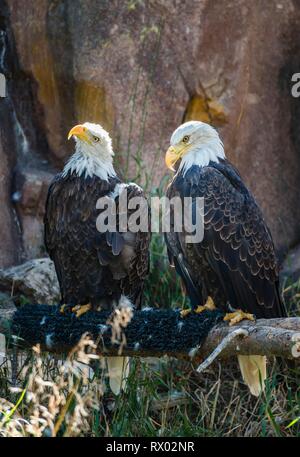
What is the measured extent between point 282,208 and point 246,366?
248 cm

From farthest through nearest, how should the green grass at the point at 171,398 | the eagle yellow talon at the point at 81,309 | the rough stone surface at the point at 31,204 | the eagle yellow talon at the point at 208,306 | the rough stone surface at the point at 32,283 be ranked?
the rough stone surface at the point at 31,204 < the rough stone surface at the point at 32,283 < the eagle yellow talon at the point at 81,309 < the eagle yellow talon at the point at 208,306 < the green grass at the point at 171,398

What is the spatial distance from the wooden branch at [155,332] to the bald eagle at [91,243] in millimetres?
284

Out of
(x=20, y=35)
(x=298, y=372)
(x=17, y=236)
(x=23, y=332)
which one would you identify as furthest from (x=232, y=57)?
(x=23, y=332)

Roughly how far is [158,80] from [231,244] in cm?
236

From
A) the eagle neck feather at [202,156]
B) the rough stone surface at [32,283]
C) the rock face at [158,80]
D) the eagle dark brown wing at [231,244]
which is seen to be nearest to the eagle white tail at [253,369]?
the eagle dark brown wing at [231,244]

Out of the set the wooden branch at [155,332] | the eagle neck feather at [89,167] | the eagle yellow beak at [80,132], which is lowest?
the wooden branch at [155,332]

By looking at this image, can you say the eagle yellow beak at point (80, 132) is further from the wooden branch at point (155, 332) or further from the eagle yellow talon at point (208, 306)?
the eagle yellow talon at point (208, 306)

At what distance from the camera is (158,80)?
729 cm

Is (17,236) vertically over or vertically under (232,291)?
over

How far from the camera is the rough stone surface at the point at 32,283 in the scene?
655 cm

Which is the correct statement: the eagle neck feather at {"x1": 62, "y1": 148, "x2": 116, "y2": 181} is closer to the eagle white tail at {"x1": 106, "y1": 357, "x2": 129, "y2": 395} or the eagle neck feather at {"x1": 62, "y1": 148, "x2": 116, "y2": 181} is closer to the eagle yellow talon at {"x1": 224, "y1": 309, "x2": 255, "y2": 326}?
the eagle white tail at {"x1": 106, "y1": 357, "x2": 129, "y2": 395}

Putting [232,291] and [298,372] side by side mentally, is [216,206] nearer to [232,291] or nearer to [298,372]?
[232,291]

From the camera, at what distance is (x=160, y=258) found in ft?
22.2

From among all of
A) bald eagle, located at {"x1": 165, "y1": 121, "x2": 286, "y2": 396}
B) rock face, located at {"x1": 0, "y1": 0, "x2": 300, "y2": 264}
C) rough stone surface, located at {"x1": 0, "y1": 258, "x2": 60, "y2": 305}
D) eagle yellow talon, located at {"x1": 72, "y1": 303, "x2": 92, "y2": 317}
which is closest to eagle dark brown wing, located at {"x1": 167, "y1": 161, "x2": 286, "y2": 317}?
bald eagle, located at {"x1": 165, "y1": 121, "x2": 286, "y2": 396}
